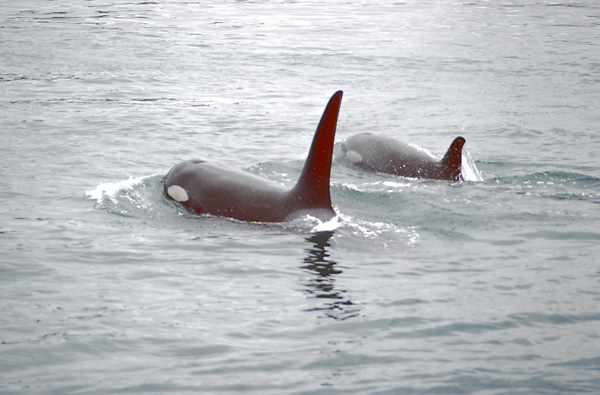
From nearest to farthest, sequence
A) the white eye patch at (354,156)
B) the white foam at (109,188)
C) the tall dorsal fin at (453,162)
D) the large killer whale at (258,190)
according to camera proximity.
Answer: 1. the large killer whale at (258,190)
2. the white foam at (109,188)
3. the tall dorsal fin at (453,162)
4. the white eye patch at (354,156)

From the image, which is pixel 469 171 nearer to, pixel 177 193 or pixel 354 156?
pixel 354 156

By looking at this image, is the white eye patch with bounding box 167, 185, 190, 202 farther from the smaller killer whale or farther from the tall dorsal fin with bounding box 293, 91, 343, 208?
the smaller killer whale

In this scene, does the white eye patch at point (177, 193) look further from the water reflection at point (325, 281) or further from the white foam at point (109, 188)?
the water reflection at point (325, 281)

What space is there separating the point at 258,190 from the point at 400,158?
4.45m

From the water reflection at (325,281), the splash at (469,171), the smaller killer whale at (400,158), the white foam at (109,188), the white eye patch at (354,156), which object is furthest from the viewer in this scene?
the white eye patch at (354,156)

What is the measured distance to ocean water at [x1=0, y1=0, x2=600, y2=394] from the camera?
677 cm

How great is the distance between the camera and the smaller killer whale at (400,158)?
13.5 metres

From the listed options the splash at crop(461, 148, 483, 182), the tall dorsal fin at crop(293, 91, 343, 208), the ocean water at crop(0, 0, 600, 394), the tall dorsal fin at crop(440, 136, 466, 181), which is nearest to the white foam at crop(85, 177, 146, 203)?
the ocean water at crop(0, 0, 600, 394)

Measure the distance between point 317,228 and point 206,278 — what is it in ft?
6.36

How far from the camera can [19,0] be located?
173 feet

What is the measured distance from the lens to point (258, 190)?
1085 cm

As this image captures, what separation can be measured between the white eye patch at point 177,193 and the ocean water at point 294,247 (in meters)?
0.21

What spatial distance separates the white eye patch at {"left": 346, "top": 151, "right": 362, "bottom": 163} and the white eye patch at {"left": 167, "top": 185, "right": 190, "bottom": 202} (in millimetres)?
4660

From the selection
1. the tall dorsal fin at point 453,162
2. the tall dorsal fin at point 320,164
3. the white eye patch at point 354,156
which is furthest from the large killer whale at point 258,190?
the white eye patch at point 354,156
